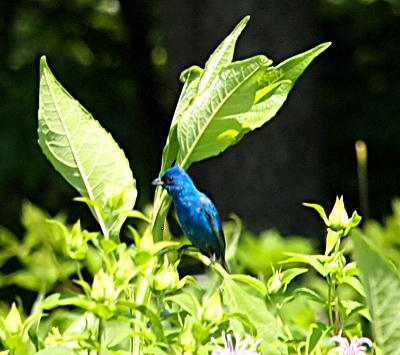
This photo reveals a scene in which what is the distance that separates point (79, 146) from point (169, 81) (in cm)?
573

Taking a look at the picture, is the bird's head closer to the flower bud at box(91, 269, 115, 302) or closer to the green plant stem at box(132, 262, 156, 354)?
the green plant stem at box(132, 262, 156, 354)

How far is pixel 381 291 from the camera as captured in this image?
953mm

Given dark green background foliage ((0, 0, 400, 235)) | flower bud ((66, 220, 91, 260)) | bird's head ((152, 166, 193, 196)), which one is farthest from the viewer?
dark green background foliage ((0, 0, 400, 235))

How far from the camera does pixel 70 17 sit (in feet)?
25.5

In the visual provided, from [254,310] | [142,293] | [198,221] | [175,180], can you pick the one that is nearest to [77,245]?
[142,293]

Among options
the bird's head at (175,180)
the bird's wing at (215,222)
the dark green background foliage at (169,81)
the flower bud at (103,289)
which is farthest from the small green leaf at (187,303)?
the dark green background foliage at (169,81)

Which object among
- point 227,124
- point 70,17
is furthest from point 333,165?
point 227,124

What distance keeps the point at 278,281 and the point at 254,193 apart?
5.16 meters

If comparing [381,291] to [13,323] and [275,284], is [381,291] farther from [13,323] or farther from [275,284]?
[13,323]

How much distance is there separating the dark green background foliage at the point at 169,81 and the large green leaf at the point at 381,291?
17.1ft

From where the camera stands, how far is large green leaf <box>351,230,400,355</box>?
902 millimetres

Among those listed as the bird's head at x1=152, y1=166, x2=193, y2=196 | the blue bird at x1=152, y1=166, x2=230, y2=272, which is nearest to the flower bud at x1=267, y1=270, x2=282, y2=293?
the bird's head at x1=152, y1=166, x2=193, y2=196

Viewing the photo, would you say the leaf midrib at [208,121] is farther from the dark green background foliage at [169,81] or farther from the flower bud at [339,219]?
the dark green background foliage at [169,81]

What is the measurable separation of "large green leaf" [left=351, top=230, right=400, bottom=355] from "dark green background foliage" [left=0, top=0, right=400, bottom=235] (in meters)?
5.21
